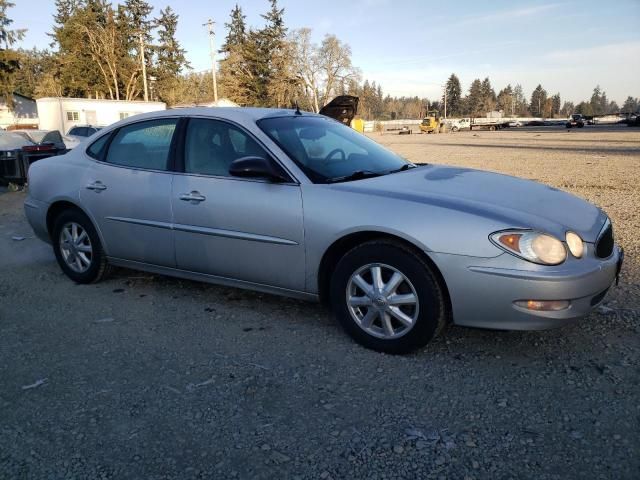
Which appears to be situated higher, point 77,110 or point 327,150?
point 77,110

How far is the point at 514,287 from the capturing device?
2840 mm

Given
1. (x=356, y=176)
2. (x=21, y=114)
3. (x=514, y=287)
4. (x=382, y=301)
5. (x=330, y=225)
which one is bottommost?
(x=382, y=301)

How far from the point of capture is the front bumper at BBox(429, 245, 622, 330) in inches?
111

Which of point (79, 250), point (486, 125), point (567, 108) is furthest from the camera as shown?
point (567, 108)

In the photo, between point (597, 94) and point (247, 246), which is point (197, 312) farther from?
point (597, 94)

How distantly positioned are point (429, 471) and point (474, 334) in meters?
1.52

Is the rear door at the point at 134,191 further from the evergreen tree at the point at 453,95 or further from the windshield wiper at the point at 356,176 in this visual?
the evergreen tree at the point at 453,95

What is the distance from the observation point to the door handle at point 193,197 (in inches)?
152

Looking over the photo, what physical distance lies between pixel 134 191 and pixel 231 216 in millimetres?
1060

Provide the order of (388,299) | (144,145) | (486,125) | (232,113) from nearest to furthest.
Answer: (388,299) < (232,113) < (144,145) < (486,125)

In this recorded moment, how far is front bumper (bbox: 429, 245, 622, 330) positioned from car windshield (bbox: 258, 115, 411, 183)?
106 centimetres

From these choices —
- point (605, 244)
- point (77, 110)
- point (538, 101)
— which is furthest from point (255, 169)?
point (538, 101)

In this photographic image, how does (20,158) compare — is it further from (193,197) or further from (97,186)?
(193,197)

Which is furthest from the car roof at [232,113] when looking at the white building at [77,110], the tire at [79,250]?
the white building at [77,110]
